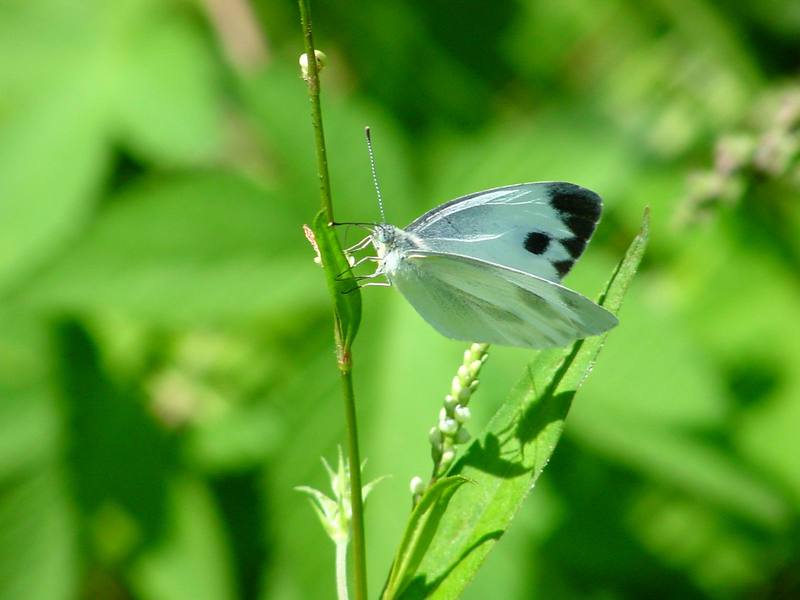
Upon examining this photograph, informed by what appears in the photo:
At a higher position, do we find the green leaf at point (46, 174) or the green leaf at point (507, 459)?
the green leaf at point (46, 174)

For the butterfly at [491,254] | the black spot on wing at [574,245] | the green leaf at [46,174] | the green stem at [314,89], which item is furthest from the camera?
the green leaf at [46,174]

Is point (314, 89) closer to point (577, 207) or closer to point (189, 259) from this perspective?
point (577, 207)

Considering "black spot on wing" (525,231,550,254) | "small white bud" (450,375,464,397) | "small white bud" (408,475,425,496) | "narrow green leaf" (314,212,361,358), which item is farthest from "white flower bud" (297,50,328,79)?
"black spot on wing" (525,231,550,254)

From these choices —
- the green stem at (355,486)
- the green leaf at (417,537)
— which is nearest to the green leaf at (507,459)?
the green leaf at (417,537)

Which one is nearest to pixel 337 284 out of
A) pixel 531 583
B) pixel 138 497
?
pixel 531 583

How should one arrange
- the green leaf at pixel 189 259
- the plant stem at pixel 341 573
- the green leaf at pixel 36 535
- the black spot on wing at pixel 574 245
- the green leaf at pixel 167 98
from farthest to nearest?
1. the green leaf at pixel 167 98
2. the green leaf at pixel 36 535
3. the green leaf at pixel 189 259
4. the black spot on wing at pixel 574 245
5. the plant stem at pixel 341 573

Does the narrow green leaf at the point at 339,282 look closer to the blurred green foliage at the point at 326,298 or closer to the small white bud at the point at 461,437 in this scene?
the small white bud at the point at 461,437

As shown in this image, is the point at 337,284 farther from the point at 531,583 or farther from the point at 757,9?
the point at 757,9
